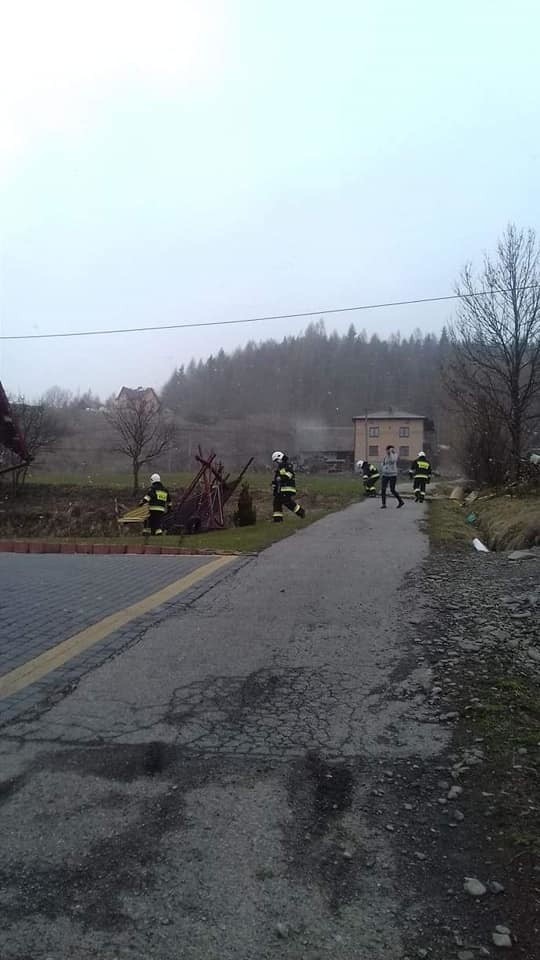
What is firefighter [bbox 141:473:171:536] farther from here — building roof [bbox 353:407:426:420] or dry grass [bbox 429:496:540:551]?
building roof [bbox 353:407:426:420]

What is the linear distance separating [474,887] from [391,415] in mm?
72290

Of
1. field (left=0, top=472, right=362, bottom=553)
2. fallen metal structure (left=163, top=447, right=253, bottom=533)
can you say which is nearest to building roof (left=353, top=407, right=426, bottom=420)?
field (left=0, top=472, right=362, bottom=553)

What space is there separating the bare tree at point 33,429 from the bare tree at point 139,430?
3461 mm

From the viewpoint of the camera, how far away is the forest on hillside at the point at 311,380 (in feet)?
198

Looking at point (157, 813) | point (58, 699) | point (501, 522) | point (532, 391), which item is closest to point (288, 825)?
point (157, 813)

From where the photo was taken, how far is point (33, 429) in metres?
38.4

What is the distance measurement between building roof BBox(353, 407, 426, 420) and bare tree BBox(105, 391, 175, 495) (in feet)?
108

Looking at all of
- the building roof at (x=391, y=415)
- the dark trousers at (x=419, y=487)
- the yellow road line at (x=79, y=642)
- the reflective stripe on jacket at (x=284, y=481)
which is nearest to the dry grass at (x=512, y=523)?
the dark trousers at (x=419, y=487)

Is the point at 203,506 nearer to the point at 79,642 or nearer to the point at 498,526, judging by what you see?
the point at 498,526

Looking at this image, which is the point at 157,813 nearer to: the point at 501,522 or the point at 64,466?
the point at 501,522

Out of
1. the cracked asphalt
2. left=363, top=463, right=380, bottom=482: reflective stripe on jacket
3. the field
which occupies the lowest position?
the field

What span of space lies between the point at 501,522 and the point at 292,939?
545 inches

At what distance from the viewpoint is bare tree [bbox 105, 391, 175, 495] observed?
122 feet

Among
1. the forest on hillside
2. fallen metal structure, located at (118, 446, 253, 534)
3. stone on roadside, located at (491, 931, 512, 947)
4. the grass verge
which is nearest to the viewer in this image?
stone on roadside, located at (491, 931, 512, 947)
